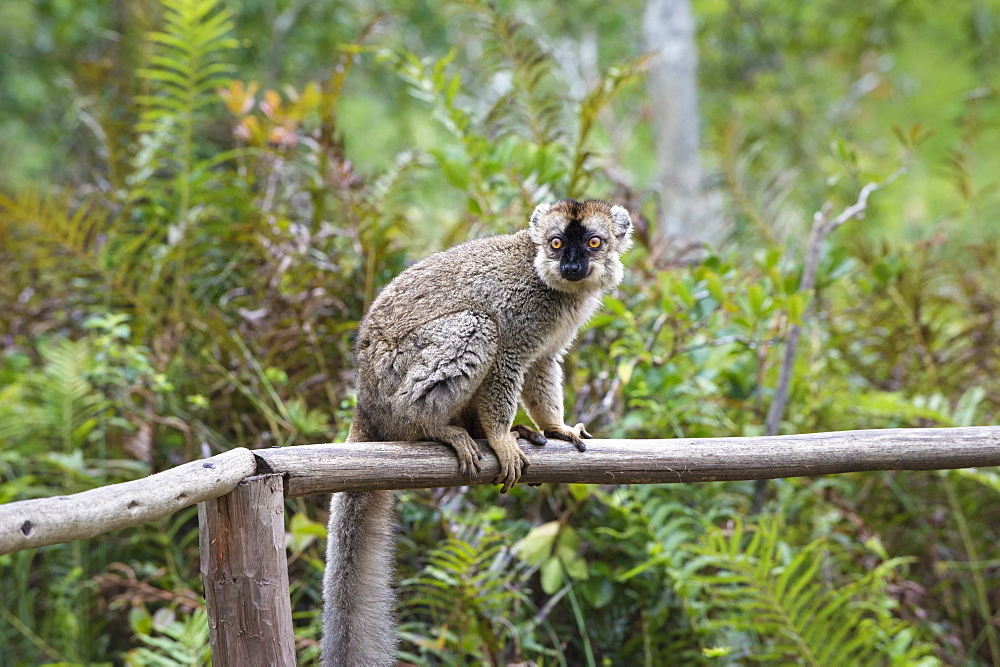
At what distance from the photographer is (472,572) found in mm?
4250

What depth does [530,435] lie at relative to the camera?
3.52 meters

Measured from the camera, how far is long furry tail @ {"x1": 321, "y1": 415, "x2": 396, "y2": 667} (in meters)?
2.92

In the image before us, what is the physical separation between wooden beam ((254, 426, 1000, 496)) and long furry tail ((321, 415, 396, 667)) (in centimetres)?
23

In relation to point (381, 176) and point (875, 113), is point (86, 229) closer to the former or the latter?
point (381, 176)

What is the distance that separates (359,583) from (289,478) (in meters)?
0.52

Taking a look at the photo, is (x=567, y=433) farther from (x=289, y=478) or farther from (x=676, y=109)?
(x=676, y=109)

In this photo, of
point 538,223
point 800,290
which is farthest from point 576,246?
point 800,290

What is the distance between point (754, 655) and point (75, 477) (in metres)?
3.74

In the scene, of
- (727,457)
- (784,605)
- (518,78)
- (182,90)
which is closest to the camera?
(727,457)

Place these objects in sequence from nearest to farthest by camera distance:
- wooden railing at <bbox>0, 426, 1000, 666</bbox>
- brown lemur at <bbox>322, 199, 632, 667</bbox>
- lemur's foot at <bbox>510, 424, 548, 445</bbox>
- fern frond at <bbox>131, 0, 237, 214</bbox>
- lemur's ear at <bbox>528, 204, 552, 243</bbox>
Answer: wooden railing at <bbox>0, 426, 1000, 666</bbox> → brown lemur at <bbox>322, 199, 632, 667</bbox> → lemur's foot at <bbox>510, 424, 548, 445</bbox> → lemur's ear at <bbox>528, 204, 552, 243</bbox> → fern frond at <bbox>131, 0, 237, 214</bbox>

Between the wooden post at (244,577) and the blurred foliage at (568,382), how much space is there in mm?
1351

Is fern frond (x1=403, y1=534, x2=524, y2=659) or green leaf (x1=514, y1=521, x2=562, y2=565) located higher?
green leaf (x1=514, y1=521, x2=562, y2=565)

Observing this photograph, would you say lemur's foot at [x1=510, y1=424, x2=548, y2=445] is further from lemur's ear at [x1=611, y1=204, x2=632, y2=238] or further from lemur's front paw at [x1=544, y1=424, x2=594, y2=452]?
lemur's ear at [x1=611, y1=204, x2=632, y2=238]

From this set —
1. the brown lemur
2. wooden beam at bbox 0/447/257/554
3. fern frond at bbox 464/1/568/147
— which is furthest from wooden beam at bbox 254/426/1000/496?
fern frond at bbox 464/1/568/147
